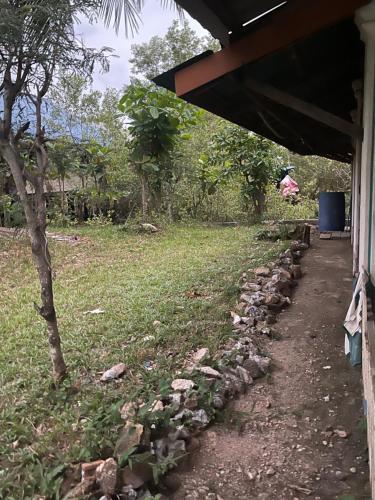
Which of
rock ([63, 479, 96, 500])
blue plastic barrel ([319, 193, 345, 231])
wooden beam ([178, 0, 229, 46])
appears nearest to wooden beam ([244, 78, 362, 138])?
wooden beam ([178, 0, 229, 46])

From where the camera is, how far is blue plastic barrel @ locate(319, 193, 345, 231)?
8178 millimetres

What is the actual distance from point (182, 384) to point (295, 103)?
2.11 meters

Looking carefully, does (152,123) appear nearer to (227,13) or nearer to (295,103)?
(295,103)

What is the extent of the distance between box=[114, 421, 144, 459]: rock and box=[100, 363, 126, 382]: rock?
0.87 meters

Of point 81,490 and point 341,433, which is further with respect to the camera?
point 341,433

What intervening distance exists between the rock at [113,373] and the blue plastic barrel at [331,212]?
613 centimetres

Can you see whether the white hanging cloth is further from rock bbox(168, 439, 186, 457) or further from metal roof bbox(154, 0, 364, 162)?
metal roof bbox(154, 0, 364, 162)

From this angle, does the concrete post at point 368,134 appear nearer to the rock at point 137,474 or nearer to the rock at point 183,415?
the rock at point 183,415

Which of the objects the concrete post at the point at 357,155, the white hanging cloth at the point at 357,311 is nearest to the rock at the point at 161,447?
the white hanging cloth at the point at 357,311

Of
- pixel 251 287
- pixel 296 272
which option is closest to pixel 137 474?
pixel 251 287

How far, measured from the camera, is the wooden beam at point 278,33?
2361 millimetres

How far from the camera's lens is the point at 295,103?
10.7ft

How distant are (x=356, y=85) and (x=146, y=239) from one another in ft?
19.7

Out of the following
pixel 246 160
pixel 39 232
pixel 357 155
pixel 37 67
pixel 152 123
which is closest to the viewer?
pixel 37 67
